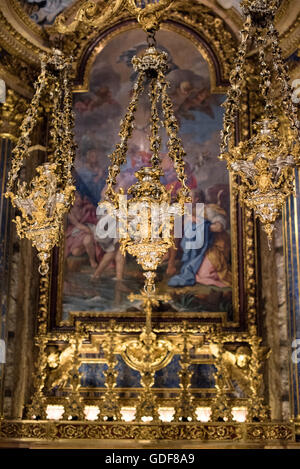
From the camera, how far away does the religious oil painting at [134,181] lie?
905cm

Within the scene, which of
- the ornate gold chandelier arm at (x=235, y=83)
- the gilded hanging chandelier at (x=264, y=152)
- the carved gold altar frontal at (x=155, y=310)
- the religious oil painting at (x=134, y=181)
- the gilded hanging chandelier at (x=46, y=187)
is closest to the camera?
the gilded hanging chandelier at (x=264, y=152)

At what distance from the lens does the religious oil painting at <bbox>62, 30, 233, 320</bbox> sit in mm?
9055

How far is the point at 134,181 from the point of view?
9.59m

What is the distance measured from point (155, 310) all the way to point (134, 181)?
2.00 metres

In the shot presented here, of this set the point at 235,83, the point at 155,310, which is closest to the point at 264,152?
the point at 235,83

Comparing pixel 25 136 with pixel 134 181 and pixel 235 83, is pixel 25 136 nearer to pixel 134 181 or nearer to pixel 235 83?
pixel 134 181

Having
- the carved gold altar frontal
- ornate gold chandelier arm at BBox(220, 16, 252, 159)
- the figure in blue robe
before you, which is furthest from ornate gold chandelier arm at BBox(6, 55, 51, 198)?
the figure in blue robe

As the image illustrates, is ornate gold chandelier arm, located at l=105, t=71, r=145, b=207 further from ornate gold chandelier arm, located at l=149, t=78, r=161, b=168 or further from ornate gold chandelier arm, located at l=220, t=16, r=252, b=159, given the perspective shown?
ornate gold chandelier arm, located at l=220, t=16, r=252, b=159

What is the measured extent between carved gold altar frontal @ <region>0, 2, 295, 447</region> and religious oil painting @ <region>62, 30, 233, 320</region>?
0.06 ft

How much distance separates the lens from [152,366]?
8.65m

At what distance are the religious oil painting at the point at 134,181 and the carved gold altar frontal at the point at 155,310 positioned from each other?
17 millimetres

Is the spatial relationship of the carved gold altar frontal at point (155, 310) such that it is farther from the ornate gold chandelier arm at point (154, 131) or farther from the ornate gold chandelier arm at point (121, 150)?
the ornate gold chandelier arm at point (121, 150)

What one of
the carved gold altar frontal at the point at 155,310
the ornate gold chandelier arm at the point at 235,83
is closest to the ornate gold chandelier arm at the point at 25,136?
the carved gold altar frontal at the point at 155,310
